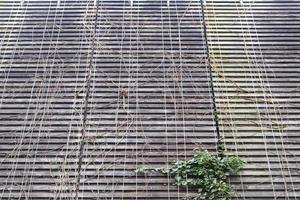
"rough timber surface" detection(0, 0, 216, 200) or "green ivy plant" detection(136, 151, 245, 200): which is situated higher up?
"rough timber surface" detection(0, 0, 216, 200)

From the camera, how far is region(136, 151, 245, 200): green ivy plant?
6637 mm

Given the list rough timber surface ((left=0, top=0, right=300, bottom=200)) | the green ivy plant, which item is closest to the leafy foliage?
the green ivy plant

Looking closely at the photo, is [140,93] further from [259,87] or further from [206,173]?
[259,87]

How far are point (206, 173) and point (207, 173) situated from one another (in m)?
0.01

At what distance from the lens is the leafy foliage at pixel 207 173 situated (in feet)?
21.8

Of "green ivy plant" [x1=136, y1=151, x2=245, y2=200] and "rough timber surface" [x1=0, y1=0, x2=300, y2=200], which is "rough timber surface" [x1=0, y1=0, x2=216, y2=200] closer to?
"rough timber surface" [x1=0, y1=0, x2=300, y2=200]

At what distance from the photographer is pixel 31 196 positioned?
6.68 meters

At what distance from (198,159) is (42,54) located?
326 cm

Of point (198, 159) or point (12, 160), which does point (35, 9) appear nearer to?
point (12, 160)

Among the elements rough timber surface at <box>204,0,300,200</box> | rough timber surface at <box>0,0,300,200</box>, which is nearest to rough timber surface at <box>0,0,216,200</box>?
rough timber surface at <box>0,0,300,200</box>

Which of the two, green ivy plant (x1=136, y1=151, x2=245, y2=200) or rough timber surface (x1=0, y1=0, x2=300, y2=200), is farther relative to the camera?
rough timber surface (x1=0, y1=0, x2=300, y2=200)

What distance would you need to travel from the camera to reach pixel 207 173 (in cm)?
680

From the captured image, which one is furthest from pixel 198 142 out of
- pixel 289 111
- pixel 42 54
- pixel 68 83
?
pixel 42 54

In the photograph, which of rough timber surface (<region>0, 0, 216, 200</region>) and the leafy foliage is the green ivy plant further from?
rough timber surface (<region>0, 0, 216, 200</region>)
